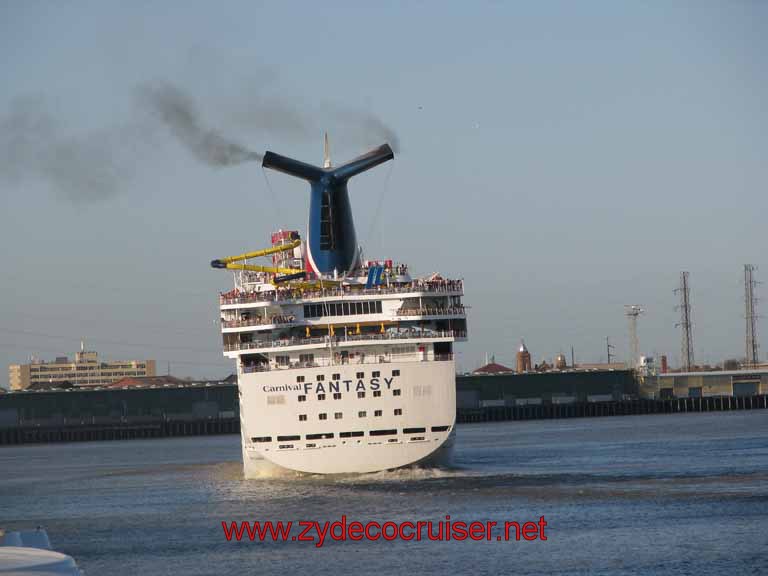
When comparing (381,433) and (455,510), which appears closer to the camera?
(455,510)

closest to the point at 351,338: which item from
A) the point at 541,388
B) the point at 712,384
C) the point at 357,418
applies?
the point at 357,418

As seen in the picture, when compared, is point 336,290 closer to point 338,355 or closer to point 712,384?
point 338,355

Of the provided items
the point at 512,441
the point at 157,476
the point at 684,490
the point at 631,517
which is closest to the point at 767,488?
the point at 684,490

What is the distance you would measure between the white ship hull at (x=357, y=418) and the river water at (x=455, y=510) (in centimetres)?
90

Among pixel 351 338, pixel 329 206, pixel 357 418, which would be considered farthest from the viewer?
pixel 329 206

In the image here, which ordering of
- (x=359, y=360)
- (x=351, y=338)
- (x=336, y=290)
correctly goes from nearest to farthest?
(x=359, y=360), (x=351, y=338), (x=336, y=290)

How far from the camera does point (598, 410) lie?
5969 inches

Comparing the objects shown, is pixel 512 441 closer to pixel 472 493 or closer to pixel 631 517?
pixel 472 493

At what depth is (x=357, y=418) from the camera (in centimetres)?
5431

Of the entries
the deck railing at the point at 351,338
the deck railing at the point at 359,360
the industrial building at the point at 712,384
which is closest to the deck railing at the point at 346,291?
the deck railing at the point at 351,338

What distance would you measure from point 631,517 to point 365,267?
25.3 metres

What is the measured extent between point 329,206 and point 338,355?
10839mm

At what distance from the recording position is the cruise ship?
54.5m

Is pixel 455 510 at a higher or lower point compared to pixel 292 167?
lower
